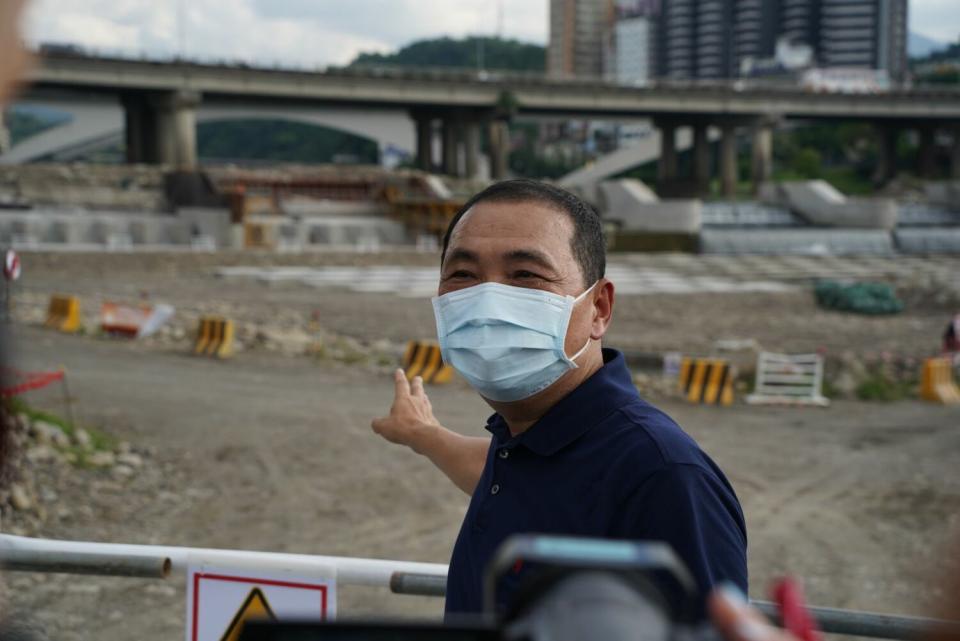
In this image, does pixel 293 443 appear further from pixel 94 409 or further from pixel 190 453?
pixel 94 409

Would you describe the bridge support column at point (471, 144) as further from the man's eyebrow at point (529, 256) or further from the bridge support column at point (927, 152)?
the man's eyebrow at point (529, 256)

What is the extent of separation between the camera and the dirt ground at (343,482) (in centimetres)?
910

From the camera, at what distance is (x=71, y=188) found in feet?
156

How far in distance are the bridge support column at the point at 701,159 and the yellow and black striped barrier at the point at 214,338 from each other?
55604 millimetres

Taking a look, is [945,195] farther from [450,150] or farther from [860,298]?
[860,298]

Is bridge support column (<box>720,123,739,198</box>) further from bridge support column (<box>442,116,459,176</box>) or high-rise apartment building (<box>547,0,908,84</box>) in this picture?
high-rise apartment building (<box>547,0,908,84</box>)

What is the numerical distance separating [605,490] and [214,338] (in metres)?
18.5

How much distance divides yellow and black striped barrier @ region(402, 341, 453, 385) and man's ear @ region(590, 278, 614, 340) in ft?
50.3

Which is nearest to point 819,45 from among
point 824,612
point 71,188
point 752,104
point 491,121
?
point 752,104

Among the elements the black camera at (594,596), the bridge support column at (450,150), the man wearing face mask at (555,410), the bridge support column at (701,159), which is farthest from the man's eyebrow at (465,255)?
the bridge support column at (701,159)

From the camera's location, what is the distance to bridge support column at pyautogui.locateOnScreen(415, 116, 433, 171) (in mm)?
70438

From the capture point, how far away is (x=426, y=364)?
18844 mm

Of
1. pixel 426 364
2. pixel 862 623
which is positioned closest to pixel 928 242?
pixel 426 364

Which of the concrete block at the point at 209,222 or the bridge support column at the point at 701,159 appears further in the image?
the bridge support column at the point at 701,159
